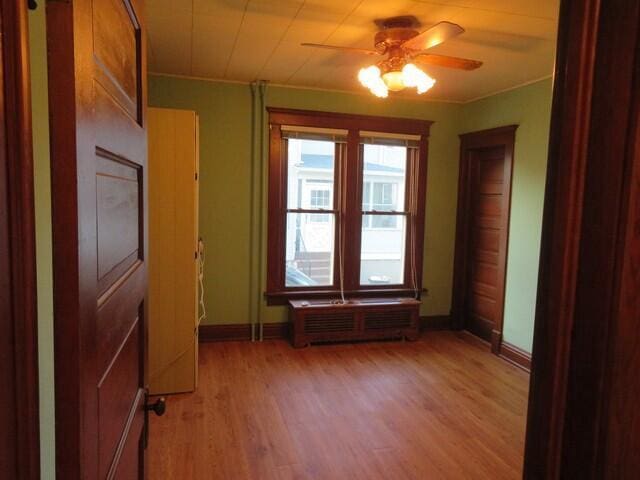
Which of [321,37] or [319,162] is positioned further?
[319,162]

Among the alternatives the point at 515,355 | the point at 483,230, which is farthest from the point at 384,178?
the point at 515,355

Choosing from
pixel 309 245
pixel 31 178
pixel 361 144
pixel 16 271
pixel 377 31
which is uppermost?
pixel 377 31

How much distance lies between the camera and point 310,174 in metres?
4.55

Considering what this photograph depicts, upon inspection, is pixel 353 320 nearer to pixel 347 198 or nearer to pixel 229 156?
pixel 347 198

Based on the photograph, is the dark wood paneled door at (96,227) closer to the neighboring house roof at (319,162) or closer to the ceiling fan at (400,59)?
the ceiling fan at (400,59)

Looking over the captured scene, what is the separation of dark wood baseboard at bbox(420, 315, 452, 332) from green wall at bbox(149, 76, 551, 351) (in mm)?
948

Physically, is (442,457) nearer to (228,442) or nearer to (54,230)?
(228,442)

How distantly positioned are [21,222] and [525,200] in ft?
13.6

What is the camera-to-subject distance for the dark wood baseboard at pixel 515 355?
12.9ft

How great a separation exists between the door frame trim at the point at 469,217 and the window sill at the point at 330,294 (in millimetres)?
580

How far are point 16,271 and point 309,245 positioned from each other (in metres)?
4.10

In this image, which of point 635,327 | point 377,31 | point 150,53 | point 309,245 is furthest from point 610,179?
point 309,245

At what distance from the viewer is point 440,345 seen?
179 inches

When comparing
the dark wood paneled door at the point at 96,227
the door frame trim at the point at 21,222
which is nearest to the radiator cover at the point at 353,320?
the dark wood paneled door at the point at 96,227
